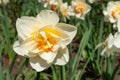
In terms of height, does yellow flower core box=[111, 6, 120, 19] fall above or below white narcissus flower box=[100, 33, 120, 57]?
below

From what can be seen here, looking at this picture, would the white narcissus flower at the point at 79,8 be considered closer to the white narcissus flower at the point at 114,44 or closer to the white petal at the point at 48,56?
the white narcissus flower at the point at 114,44

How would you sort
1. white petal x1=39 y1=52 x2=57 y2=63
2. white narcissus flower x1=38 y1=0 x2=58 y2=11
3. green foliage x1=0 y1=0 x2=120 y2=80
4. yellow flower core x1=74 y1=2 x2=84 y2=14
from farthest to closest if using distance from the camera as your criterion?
yellow flower core x1=74 y1=2 x2=84 y2=14, white narcissus flower x1=38 y1=0 x2=58 y2=11, green foliage x1=0 y1=0 x2=120 y2=80, white petal x1=39 y1=52 x2=57 y2=63

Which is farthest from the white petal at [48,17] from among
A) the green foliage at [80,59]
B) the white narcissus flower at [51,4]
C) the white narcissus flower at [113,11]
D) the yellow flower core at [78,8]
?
the yellow flower core at [78,8]

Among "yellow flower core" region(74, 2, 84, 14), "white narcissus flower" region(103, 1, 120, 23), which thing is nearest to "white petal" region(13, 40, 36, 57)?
"white narcissus flower" region(103, 1, 120, 23)

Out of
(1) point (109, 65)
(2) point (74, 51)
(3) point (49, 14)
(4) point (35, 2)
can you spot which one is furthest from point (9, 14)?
(3) point (49, 14)

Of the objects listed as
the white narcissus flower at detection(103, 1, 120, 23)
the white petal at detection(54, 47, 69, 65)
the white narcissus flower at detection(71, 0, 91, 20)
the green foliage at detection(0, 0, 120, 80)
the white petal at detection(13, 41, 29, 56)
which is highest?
the white petal at detection(13, 41, 29, 56)

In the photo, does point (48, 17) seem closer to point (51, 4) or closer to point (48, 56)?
point (48, 56)

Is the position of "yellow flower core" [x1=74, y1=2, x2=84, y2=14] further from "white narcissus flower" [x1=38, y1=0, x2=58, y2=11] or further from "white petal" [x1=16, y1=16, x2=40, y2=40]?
"white petal" [x1=16, y1=16, x2=40, y2=40]

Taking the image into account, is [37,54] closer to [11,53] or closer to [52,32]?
[52,32]
